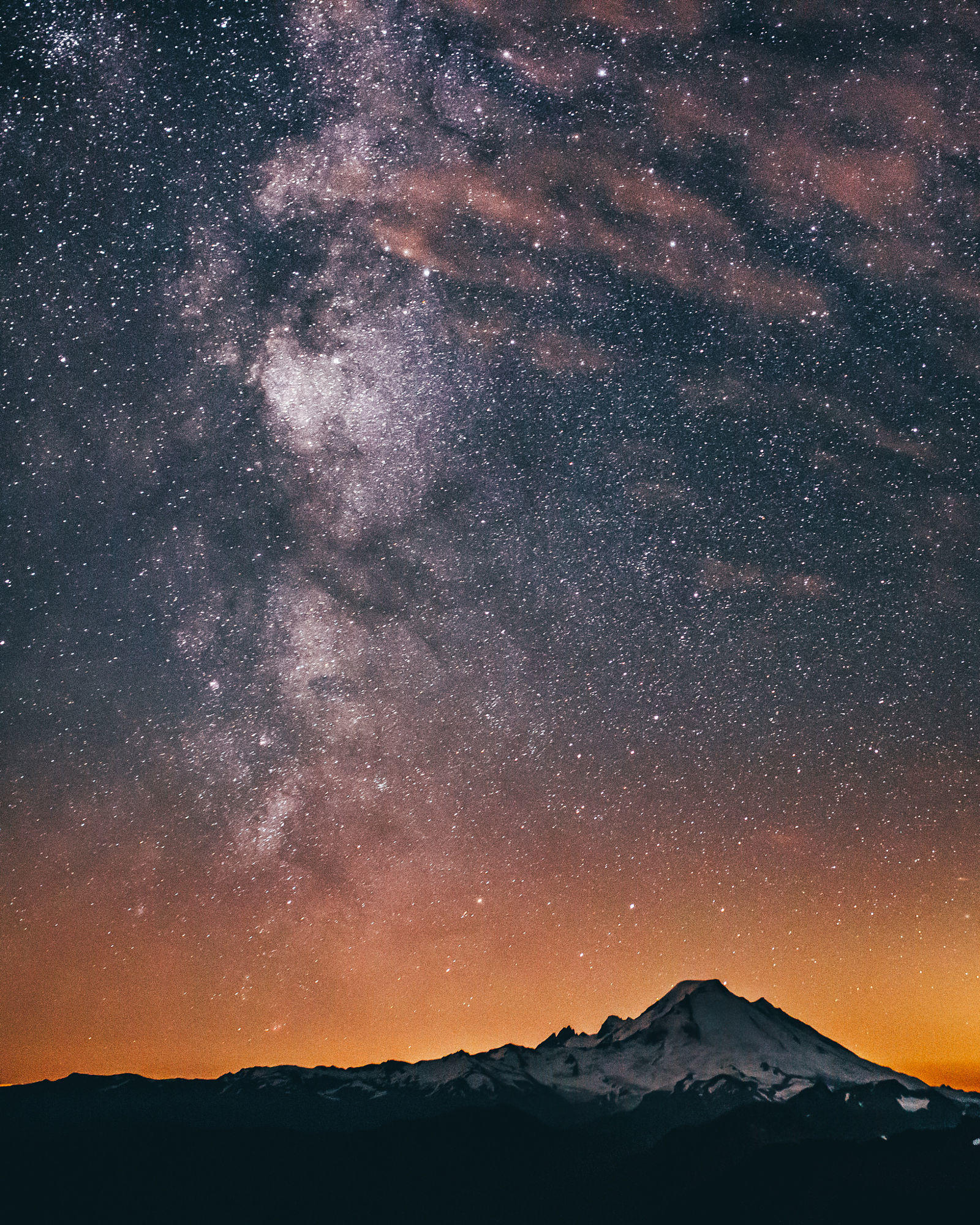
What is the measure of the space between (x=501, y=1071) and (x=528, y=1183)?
44825 mm

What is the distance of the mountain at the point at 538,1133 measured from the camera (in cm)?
7638

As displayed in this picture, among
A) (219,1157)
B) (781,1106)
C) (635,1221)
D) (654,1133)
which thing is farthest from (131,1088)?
(781,1106)

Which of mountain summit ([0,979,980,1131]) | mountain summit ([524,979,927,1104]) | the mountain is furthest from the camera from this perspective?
mountain summit ([524,979,927,1104])

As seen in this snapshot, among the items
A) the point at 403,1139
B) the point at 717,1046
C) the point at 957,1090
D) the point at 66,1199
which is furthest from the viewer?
the point at 957,1090

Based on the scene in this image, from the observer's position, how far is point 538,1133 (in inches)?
4001

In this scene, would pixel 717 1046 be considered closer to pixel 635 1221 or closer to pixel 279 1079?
pixel 635 1221

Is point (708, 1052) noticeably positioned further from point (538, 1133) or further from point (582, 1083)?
point (538, 1133)

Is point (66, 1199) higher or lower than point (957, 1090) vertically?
higher

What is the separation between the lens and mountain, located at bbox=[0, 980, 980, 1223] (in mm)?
76375

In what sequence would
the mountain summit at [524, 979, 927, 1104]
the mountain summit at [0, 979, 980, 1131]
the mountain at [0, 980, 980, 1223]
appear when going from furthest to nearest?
the mountain summit at [524, 979, 927, 1104]
the mountain summit at [0, 979, 980, 1131]
the mountain at [0, 980, 980, 1223]

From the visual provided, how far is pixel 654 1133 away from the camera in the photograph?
103688mm

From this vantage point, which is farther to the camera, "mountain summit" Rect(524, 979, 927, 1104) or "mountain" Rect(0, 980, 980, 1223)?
"mountain summit" Rect(524, 979, 927, 1104)

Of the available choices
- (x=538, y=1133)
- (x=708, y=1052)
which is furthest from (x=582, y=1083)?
(x=538, y=1133)

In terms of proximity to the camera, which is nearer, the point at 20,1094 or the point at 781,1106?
the point at 781,1106
